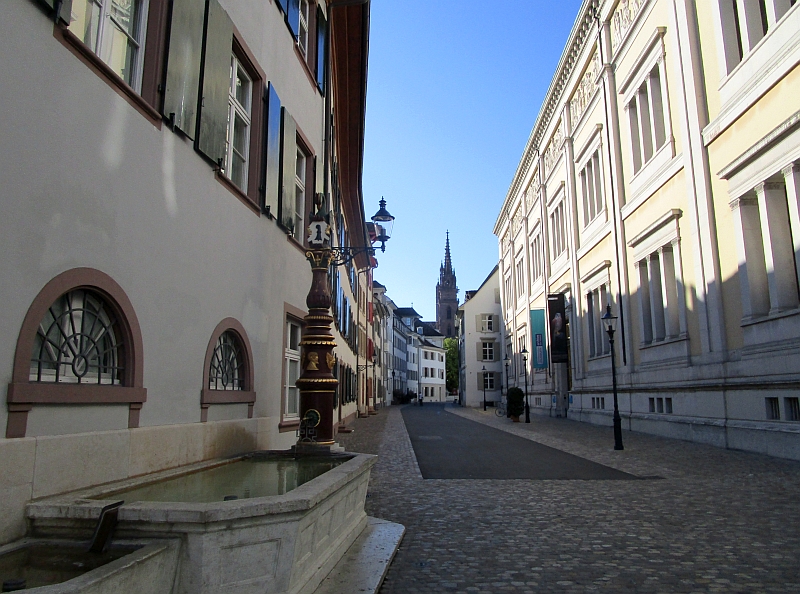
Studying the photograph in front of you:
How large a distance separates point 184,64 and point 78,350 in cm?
327

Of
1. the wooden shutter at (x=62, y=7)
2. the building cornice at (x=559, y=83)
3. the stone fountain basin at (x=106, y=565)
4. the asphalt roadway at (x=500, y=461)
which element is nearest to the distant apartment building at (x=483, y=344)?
the building cornice at (x=559, y=83)

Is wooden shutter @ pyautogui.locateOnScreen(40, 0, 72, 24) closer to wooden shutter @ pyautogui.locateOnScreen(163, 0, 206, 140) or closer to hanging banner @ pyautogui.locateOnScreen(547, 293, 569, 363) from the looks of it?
wooden shutter @ pyautogui.locateOnScreen(163, 0, 206, 140)

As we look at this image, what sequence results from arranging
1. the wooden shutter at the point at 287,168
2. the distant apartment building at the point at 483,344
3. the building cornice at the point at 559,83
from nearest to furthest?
the wooden shutter at the point at 287,168 < the building cornice at the point at 559,83 < the distant apartment building at the point at 483,344

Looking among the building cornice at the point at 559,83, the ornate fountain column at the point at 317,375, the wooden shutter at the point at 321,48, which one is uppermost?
the building cornice at the point at 559,83

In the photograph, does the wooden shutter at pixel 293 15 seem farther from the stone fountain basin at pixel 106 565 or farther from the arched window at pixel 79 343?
the stone fountain basin at pixel 106 565


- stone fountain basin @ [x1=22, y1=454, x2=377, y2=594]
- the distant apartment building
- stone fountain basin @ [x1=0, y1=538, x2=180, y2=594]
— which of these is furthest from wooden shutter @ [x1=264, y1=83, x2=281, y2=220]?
the distant apartment building

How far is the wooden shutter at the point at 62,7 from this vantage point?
4051 millimetres

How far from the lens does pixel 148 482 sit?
4891mm

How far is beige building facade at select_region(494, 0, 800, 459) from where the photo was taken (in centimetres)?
1394

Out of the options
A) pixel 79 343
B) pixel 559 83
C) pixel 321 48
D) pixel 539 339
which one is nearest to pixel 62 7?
pixel 79 343

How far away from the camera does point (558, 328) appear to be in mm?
33156

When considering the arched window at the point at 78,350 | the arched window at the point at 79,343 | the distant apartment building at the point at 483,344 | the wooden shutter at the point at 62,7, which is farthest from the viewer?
the distant apartment building at the point at 483,344

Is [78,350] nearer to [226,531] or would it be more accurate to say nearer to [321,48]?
[226,531]

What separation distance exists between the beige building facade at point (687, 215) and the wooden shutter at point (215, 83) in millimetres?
11516
